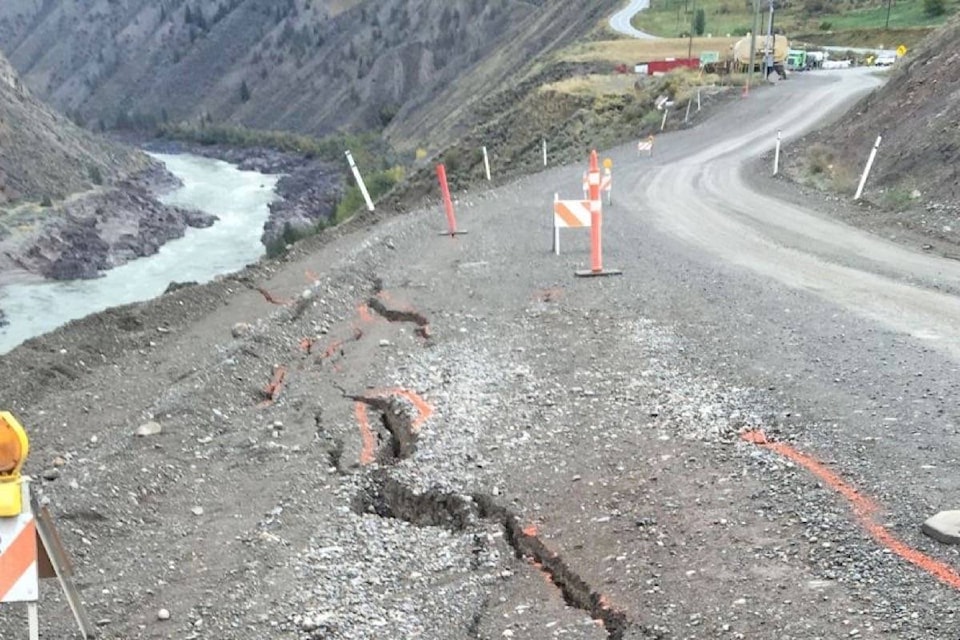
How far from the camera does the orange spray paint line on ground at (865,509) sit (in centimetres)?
395

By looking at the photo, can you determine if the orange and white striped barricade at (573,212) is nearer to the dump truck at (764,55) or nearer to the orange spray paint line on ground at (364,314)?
the orange spray paint line on ground at (364,314)

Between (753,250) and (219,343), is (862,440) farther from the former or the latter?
(219,343)

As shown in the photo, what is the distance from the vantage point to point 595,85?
35.0 meters

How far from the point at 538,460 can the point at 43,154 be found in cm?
5743

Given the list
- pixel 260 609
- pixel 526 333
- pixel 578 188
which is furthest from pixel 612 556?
pixel 578 188

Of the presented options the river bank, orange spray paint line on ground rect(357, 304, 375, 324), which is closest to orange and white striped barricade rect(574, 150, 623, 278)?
orange spray paint line on ground rect(357, 304, 375, 324)

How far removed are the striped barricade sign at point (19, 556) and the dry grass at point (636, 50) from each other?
41.0 m

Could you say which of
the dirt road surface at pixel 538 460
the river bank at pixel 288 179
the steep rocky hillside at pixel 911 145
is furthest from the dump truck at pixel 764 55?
the dirt road surface at pixel 538 460

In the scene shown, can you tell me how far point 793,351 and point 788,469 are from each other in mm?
2151

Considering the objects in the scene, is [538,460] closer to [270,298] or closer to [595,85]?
[270,298]

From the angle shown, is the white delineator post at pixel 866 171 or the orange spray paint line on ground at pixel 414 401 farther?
the white delineator post at pixel 866 171

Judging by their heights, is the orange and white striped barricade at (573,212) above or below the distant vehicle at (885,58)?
above

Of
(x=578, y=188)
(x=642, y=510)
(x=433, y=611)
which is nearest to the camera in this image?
(x=433, y=611)

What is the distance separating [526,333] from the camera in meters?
8.21
